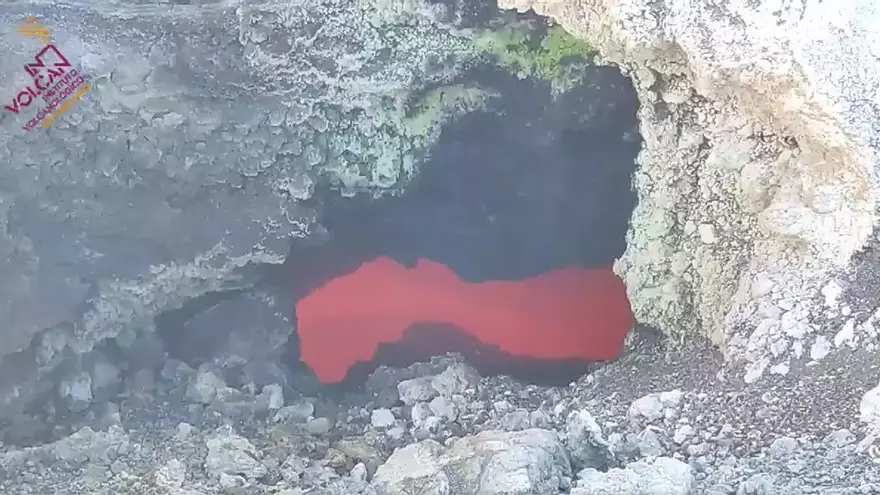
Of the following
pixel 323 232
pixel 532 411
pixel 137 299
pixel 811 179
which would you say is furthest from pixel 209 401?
pixel 811 179

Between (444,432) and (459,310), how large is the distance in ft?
1.07

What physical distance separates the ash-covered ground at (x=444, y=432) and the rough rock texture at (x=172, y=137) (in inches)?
3.6

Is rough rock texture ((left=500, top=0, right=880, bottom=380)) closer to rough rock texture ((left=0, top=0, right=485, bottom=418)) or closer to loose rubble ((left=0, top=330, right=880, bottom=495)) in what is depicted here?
loose rubble ((left=0, top=330, right=880, bottom=495))

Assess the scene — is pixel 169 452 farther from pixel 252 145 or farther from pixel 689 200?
pixel 689 200

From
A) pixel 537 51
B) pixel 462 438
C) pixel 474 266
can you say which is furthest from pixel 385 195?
pixel 462 438

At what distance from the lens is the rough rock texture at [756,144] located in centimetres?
86

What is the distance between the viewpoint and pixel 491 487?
30.9 inches

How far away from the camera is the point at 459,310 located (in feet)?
4.40

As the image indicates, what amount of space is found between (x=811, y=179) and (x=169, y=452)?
688mm
